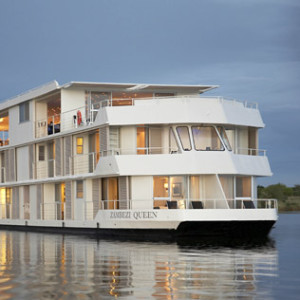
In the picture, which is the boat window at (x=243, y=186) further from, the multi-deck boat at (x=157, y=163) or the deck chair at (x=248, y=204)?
the deck chair at (x=248, y=204)

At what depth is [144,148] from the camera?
30.8m

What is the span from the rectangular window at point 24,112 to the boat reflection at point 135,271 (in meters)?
13.9

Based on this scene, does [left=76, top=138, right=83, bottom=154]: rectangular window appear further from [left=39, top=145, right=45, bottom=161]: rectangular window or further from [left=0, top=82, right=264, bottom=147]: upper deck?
[left=39, top=145, right=45, bottom=161]: rectangular window

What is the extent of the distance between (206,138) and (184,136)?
36.6 inches

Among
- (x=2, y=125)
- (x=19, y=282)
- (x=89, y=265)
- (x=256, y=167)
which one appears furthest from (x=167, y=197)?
(x=2, y=125)

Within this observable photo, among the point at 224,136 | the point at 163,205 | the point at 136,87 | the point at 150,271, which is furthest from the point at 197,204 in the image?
the point at 150,271

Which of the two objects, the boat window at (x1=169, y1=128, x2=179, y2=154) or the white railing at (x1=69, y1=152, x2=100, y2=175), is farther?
the white railing at (x1=69, y1=152, x2=100, y2=175)

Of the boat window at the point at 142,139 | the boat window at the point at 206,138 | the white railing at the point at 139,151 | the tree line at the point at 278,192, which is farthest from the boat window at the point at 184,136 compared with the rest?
the tree line at the point at 278,192

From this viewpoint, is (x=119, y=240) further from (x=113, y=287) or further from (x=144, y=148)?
(x=113, y=287)

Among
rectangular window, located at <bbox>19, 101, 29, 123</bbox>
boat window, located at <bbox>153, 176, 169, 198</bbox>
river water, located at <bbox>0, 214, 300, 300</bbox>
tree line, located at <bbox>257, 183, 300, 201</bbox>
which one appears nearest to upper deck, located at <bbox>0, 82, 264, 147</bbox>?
rectangular window, located at <bbox>19, 101, 29, 123</bbox>

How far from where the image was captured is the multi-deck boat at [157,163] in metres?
29.0

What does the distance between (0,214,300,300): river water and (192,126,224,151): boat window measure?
5.45 metres

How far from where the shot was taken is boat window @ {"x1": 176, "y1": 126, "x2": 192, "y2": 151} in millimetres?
30500

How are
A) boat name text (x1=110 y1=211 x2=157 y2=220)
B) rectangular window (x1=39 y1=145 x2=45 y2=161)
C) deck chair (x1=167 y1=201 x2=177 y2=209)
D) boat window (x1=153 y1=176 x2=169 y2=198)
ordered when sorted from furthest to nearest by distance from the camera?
1. rectangular window (x1=39 y1=145 x2=45 y2=161)
2. boat window (x1=153 y1=176 x2=169 y2=198)
3. deck chair (x1=167 y1=201 x2=177 y2=209)
4. boat name text (x1=110 y1=211 x2=157 y2=220)
